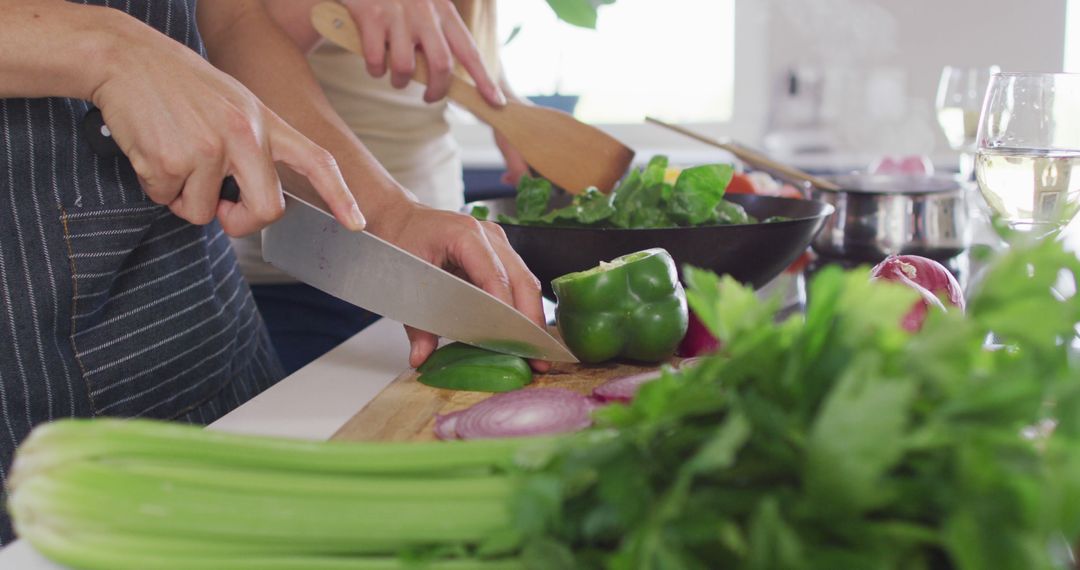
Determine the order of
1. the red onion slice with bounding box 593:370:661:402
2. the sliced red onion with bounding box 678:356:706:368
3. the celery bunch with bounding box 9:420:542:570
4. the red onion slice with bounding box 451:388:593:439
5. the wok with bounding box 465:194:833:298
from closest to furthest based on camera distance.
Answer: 1. the celery bunch with bounding box 9:420:542:570
2. the red onion slice with bounding box 451:388:593:439
3. the red onion slice with bounding box 593:370:661:402
4. the sliced red onion with bounding box 678:356:706:368
5. the wok with bounding box 465:194:833:298

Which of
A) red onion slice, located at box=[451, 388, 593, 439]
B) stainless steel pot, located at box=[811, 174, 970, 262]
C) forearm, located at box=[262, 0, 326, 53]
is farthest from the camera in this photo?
forearm, located at box=[262, 0, 326, 53]

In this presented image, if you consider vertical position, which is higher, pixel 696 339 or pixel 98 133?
pixel 98 133

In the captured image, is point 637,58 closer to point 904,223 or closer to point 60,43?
point 904,223

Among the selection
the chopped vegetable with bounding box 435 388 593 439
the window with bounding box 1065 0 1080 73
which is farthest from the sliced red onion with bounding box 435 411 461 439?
the window with bounding box 1065 0 1080 73

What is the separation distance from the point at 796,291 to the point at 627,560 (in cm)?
106

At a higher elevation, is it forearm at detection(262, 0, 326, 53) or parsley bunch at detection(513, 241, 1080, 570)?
forearm at detection(262, 0, 326, 53)

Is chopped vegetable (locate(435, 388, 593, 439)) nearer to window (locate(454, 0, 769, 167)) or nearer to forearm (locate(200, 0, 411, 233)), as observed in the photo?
forearm (locate(200, 0, 411, 233))

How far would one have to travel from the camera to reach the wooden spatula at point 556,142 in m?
1.57

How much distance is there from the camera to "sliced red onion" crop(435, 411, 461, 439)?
34.9 inches

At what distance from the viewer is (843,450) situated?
48cm

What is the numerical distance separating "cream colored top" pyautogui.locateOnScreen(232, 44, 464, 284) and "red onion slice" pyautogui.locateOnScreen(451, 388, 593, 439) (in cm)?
109

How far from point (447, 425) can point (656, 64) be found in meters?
3.86

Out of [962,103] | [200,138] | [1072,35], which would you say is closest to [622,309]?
[200,138]

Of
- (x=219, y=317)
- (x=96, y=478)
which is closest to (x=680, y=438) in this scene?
(x=96, y=478)
